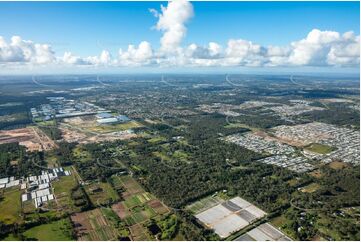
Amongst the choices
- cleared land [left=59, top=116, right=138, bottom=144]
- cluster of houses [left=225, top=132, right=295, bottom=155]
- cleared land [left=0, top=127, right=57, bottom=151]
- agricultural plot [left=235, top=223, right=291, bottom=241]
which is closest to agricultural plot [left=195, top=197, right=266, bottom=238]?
agricultural plot [left=235, top=223, right=291, bottom=241]

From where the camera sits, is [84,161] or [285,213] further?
[84,161]

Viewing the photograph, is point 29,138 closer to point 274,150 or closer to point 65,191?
point 65,191

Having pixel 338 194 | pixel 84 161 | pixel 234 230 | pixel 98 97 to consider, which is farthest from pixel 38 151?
pixel 98 97

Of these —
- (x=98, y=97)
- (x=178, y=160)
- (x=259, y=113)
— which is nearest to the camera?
(x=178, y=160)

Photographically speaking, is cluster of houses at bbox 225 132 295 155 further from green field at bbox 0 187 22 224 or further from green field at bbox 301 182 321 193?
green field at bbox 0 187 22 224

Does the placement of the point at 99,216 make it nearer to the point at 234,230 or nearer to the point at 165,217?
the point at 165,217

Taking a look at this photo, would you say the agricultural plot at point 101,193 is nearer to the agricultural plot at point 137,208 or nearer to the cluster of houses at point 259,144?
the agricultural plot at point 137,208
